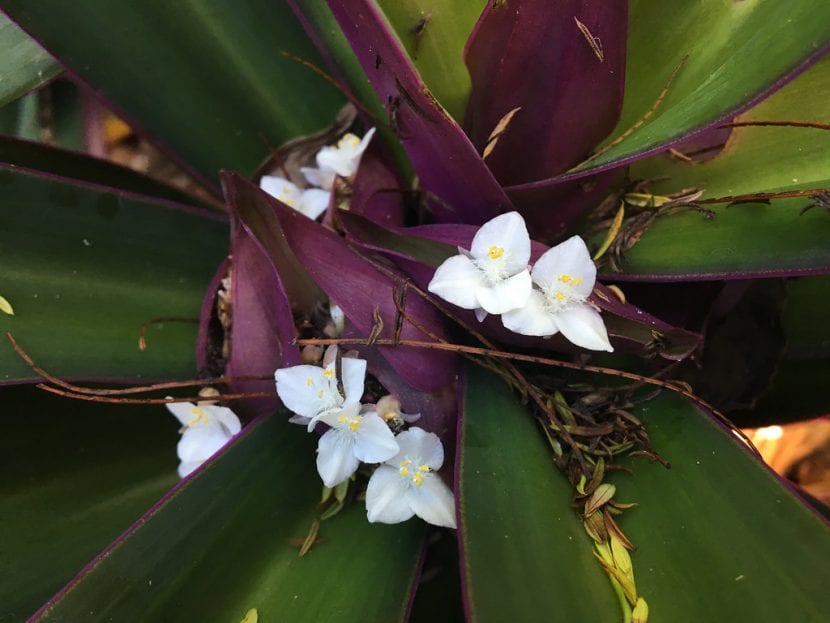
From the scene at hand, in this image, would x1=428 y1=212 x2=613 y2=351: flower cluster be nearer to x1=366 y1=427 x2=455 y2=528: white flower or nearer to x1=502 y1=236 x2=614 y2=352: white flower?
x1=502 y1=236 x2=614 y2=352: white flower

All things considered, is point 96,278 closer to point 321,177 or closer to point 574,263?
point 321,177

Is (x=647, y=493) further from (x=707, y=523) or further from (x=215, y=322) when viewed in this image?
(x=215, y=322)

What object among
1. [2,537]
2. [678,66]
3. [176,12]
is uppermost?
[176,12]

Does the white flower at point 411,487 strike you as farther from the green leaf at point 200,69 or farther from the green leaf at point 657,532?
the green leaf at point 200,69

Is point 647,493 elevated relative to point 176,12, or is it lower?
lower

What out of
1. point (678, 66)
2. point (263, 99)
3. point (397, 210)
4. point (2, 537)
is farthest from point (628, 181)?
point (2, 537)

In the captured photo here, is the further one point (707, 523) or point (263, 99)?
point (263, 99)

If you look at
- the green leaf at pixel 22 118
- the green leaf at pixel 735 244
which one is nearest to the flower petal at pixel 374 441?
the green leaf at pixel 735 244
